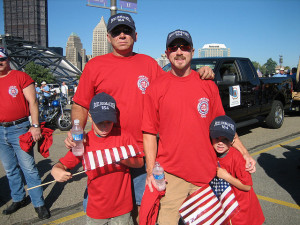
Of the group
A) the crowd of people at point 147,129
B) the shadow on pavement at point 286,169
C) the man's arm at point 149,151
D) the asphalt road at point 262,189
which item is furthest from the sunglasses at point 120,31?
the shadow on pavement at point 286,169

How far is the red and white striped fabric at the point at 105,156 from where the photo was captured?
1.96 metres

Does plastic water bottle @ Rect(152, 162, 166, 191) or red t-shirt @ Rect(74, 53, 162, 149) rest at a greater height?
red t-shirt @ Rect(74, 53, 162, 149)

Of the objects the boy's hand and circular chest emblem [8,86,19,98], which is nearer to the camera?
the boy's hand

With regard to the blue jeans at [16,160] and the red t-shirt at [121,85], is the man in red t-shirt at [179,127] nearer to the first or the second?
the red t-shirt at [121,85]

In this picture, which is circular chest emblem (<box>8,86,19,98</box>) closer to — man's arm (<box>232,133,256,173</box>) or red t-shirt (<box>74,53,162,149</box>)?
red t-shirt (<box>74,53,162,149</box>)

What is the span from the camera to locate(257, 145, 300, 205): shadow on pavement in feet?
13.8

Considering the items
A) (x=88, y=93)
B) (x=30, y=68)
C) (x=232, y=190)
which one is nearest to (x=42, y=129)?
(x=88, y=93)

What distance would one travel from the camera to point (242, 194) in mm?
2205

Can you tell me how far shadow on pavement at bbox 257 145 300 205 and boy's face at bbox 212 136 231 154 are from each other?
226 cm

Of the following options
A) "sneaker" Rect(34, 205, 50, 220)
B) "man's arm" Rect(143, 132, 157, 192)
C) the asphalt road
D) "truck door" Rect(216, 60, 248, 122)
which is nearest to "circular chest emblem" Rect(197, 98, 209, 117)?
"man's arm" Rect(143, 132, 157, 192)

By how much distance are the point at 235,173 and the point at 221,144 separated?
271 millimetres

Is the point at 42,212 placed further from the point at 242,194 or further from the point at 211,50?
the point at 211,50

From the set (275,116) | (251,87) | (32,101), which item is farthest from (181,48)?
(275,116)

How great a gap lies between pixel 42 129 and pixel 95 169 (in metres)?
1.48
